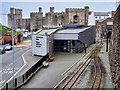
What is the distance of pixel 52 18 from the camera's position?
5772 centimetres

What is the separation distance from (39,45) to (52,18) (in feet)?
111

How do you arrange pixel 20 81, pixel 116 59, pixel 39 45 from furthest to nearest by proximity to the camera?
pixel 39 45 → pixel 20 81 → pixel 116 59

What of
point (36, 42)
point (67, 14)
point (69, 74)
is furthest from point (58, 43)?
point (67, 14)

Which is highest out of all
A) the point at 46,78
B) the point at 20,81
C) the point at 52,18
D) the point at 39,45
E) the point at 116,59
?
the point at 52,18

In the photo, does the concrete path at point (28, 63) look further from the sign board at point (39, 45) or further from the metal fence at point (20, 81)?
the metal fence at point (20, 81)

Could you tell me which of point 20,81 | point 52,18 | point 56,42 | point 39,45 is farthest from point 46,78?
point 52,18

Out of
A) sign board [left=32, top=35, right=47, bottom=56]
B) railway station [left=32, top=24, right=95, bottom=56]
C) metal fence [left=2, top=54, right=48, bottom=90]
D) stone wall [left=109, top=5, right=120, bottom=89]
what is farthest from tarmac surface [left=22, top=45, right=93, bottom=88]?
railway station [left=32, top=24, right=95, bottom=56]

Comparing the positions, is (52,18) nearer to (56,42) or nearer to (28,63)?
(56,42)

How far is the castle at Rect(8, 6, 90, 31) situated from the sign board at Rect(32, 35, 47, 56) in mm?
26717

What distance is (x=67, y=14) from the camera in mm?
51312

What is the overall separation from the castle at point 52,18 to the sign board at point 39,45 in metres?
26.7

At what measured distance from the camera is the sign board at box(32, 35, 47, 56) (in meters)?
24.3

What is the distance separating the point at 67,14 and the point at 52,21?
8.29 meters

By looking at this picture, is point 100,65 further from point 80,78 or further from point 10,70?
point 10,70
